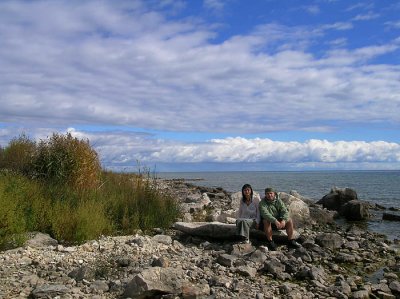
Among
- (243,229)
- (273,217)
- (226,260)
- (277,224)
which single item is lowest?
(226,260)

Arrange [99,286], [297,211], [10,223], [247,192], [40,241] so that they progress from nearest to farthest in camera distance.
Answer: [99,286] → [10,223] → [40,241] → [247,192] → [297,211]

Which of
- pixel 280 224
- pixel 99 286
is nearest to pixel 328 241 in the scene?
pixel 280 224

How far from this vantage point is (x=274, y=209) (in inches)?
461

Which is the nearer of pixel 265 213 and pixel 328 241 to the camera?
pixel 265 213

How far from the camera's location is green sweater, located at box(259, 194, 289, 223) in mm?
11500

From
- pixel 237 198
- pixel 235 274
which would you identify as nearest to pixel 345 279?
pixel 235 274

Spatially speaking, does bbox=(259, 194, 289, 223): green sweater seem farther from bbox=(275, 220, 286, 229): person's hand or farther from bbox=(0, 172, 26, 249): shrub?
bbox=(0, 172, 26, 249): shrub

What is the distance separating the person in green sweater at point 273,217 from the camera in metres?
11.4

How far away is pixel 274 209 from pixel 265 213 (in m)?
0.39

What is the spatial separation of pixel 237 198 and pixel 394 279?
369 inches

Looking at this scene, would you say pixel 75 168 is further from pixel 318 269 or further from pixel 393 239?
pixel 393 239

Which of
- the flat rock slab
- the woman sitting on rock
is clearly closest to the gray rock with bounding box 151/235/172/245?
the flat rock slab

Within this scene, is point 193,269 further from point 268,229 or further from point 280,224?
point 280,224

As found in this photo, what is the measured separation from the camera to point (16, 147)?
61.8ft
